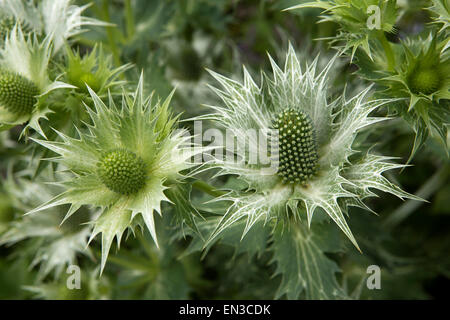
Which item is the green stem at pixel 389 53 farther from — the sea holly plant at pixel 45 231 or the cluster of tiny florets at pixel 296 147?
the sea holly plant at pixel 45 231

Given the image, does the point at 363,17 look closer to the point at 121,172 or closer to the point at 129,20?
the point at 121,172

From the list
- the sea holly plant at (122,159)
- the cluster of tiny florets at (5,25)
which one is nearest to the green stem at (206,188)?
the sea holly plant at (122,159)

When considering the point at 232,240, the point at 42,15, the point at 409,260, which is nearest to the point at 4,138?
the point at 42,15

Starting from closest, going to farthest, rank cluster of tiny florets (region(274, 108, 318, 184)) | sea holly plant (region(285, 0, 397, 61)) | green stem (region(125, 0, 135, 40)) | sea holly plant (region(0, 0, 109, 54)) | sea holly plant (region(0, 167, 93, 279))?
sea holly plant (region(285, 0, 397, 61))
cluster of tiny florets (region(274, 108, 318, 184))
sea holly plant (region(0, 0, 109, 54))
sea holly plant (region(0, 167, 93, 279))
green stem (region(125, 0, 135, 40))

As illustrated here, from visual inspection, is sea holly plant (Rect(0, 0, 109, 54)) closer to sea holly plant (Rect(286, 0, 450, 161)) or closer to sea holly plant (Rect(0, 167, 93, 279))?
sea holly plant (Rect(0, 167, 93, 279))

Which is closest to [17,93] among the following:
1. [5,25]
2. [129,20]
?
[5,25]

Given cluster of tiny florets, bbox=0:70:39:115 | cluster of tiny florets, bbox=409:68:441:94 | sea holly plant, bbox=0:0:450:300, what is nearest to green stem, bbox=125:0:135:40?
sea holly plant, bbox=0:0:450:300
